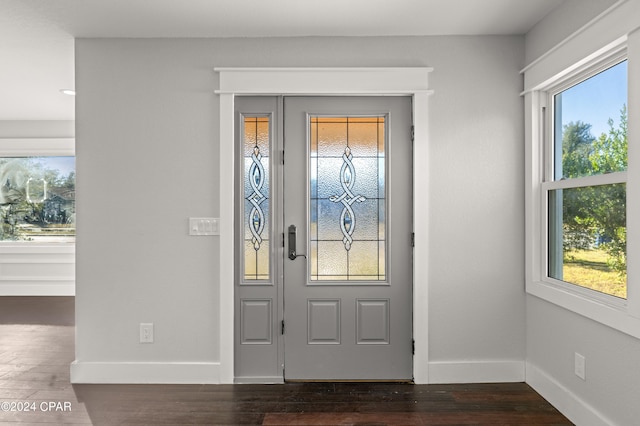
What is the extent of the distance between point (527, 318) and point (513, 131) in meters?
1.31

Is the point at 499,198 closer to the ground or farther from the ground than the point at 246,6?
closer to the ground

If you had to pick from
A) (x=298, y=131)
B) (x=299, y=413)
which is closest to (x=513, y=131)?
(x=298, y=131)

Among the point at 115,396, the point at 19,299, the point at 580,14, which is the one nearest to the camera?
the point at 580,14

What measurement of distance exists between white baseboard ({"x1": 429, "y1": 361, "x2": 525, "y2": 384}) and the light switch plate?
177 centimetres

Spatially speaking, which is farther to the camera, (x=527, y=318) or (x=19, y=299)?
(x=19, y=299)

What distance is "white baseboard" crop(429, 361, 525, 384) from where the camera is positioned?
3.14 m

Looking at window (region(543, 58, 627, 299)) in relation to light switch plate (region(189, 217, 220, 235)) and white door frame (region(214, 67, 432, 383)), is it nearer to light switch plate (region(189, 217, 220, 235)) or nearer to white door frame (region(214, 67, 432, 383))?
white door frame (region(214, 67, 432, 383))

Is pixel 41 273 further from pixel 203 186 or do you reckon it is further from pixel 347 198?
pixel 347 198

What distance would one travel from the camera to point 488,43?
3.15 m

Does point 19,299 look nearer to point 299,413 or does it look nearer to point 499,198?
point 299,413

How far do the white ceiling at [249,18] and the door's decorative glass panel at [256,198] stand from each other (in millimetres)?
669

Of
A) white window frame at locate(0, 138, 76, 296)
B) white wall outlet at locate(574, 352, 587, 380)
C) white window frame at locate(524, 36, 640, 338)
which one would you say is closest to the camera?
white window frame at locate(524, 36, 640, 338)

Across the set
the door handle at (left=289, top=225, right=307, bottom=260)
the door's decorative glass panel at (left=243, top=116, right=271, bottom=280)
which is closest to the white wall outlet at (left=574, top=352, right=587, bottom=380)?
the door handle at (left=289, top=225, right=307, bottom=260)

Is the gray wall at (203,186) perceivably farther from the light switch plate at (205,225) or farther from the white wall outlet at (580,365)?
the white wall outlet at (580,365)
